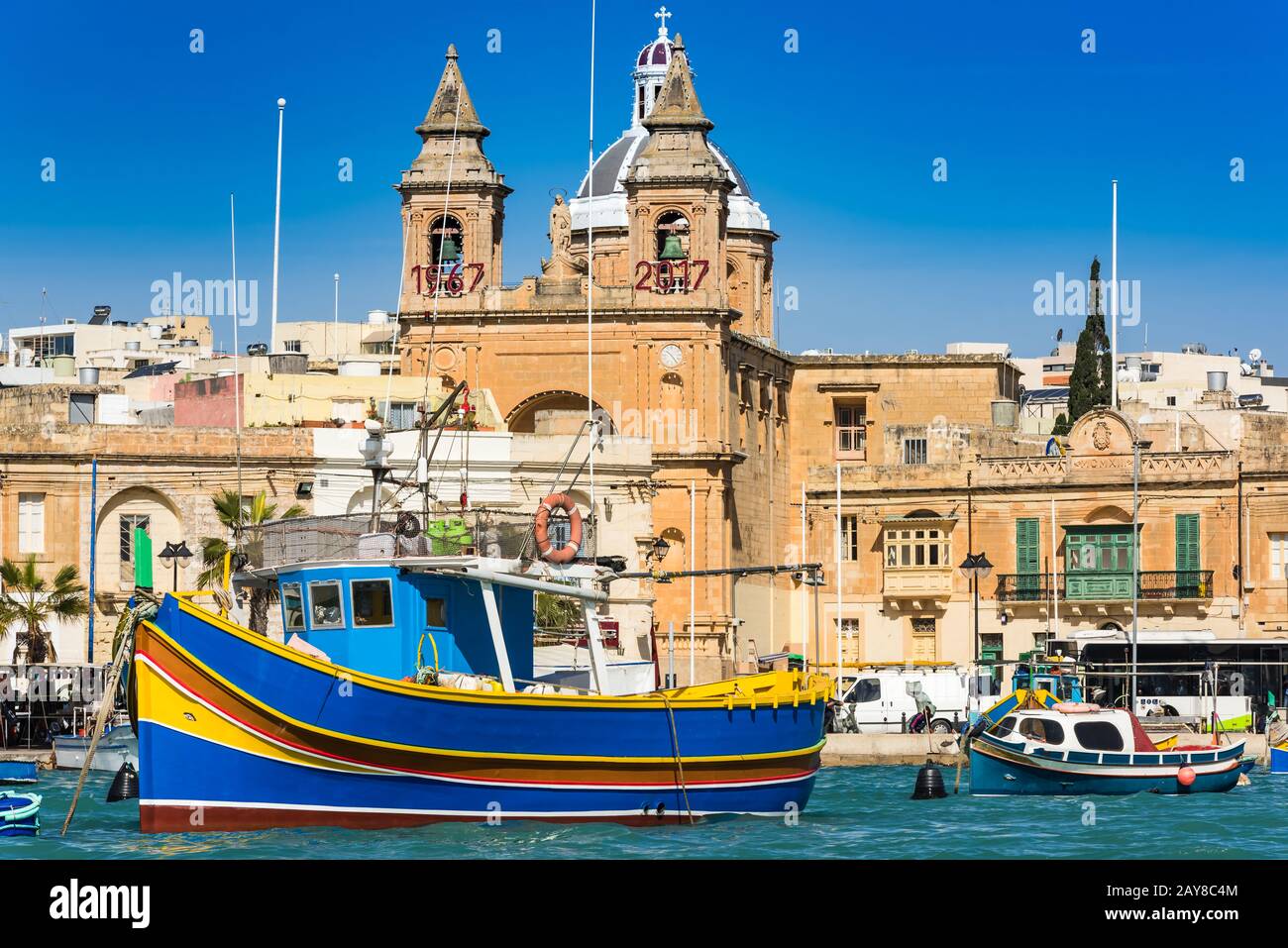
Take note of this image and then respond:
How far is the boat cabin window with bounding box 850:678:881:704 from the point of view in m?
63.4

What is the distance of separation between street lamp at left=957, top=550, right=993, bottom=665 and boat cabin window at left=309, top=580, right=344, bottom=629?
3443cm

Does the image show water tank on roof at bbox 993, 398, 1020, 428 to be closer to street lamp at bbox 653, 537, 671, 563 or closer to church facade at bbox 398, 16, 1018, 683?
church facade at bbox 398, 16, 1018, 683

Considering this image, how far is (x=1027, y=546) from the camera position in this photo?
7750cm

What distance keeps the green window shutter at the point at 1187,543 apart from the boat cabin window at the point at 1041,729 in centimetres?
3139

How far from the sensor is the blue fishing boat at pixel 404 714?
31.4 m

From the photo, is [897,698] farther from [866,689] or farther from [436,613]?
[436,613]

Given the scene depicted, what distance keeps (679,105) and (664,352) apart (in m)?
8.78

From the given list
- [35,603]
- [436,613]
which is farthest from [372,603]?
[35,603]

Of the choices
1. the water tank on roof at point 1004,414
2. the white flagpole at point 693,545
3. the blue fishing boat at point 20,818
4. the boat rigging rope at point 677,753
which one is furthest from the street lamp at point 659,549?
the blue fishing boat at point 20,818

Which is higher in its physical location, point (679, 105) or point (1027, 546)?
point (679, 105)

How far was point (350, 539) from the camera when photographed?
3434cm

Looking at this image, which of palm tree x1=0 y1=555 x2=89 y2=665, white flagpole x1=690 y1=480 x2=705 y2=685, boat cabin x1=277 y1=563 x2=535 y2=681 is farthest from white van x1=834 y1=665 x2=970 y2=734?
boat cabin x1=277 y1=563 x2=535 y2=681

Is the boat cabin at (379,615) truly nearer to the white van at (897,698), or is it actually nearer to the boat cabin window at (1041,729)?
the boat cabin window at (1041,729)

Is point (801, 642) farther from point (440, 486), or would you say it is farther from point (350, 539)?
point (350, 539)
